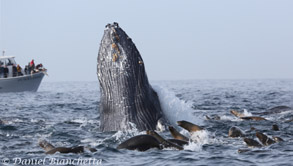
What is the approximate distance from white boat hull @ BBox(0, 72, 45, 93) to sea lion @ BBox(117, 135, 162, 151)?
42.3 m

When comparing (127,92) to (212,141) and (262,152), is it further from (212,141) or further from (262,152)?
(262,152)

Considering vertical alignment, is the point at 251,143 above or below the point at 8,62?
below

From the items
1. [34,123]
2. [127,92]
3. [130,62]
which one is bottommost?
[34,123]

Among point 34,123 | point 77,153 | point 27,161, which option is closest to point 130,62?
point 77,153

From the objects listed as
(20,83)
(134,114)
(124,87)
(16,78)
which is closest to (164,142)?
(134,114)

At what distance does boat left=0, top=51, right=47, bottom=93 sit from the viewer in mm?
49781

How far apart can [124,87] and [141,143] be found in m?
1.62

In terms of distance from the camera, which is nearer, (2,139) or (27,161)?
(27,161)

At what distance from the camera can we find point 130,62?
408 inches

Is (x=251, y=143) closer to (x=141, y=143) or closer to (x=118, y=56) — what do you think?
(x=141, y=143)

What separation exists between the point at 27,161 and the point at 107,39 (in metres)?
3.39

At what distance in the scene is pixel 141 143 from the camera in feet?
30.4

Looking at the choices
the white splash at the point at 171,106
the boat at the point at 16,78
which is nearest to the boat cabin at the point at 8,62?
the boat at the point at 16,78

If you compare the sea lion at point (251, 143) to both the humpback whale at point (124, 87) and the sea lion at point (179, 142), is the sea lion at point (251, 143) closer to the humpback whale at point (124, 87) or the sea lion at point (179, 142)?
the sea lion at point (179, 142)
